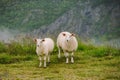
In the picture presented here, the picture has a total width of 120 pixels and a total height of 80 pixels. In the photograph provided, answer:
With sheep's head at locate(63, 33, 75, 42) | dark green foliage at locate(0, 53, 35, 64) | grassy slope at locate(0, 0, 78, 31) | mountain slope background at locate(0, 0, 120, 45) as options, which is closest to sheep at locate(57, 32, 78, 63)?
sheep's head at locate(63, 33, 75, 42)

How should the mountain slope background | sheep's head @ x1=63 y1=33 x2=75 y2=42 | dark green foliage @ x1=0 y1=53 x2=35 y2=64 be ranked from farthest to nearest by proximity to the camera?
the mountain slope background < dark green foliage @ x1=0 y1=53 x2=35 y2=64 < sheep's head @ x1=63 y1=33 x2=75 y2=42

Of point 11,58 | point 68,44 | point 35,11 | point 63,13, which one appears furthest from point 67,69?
point 35,11

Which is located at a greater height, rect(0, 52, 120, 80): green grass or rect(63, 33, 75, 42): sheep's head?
rect(63, 33, 75, 42): sheep's head

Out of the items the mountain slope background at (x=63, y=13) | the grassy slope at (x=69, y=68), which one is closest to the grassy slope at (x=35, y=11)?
the mountain slope background at (x=63, y=13)

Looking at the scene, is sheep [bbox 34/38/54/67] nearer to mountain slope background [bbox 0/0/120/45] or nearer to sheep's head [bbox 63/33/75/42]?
sheep's head [bbox 63/33/75/42]

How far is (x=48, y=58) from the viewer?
17688mm

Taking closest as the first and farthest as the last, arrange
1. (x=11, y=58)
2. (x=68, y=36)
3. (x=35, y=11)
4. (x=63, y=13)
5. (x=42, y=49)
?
(x=42, y=49) → (x=68, y=36) → (x=11, y=58) → (x=63, y=13) → (x=35, y=11)

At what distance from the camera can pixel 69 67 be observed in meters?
16.4

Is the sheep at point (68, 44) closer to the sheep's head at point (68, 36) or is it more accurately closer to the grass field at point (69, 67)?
the sheep's head at point (68, 36)

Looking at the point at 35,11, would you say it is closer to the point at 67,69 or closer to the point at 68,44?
the point at 68,44

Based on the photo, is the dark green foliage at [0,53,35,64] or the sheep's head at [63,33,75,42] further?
the dark green foliage at [0,53,35,64]

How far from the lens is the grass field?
14516 millimetres

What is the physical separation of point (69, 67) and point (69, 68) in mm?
205

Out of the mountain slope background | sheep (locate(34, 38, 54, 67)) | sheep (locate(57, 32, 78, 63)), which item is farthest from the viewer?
the mountain slope background
